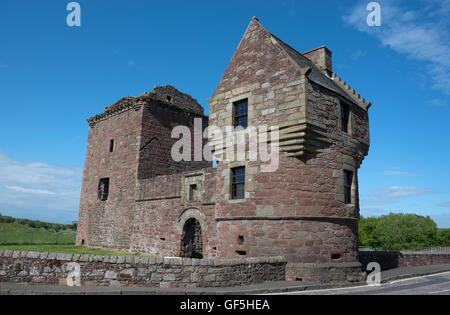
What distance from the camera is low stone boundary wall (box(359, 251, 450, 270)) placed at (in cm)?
1603

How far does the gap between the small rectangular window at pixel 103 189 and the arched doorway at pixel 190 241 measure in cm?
976

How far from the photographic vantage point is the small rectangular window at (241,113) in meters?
13.3

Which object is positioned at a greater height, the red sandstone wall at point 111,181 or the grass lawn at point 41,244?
the red sandstone wall at point 111,181

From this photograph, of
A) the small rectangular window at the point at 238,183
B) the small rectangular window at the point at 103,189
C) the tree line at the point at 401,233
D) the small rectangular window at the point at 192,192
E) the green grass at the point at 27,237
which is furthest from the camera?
the tree line at the point at 401,233

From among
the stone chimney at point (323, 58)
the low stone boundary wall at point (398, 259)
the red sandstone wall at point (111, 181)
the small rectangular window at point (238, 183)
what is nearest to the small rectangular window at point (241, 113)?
the small rectangular window at point (238, 183)

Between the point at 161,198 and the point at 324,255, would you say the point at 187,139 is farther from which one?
the point at 324,255

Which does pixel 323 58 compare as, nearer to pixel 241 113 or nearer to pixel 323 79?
pixel 323 79

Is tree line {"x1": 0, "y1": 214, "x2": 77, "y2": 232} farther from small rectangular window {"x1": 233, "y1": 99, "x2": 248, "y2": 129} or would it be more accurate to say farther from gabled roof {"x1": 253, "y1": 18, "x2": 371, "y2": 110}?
gabled roof {"x1": 253, "y1": 18, "x2": 371, "y2": 110}

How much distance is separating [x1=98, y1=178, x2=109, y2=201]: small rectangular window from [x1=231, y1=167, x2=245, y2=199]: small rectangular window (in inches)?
583

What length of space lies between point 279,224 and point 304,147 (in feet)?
9.20

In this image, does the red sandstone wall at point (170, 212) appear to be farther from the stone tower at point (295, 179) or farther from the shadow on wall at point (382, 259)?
the shadow on wall at point (382, 259)

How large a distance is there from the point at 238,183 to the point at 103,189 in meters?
15.4
